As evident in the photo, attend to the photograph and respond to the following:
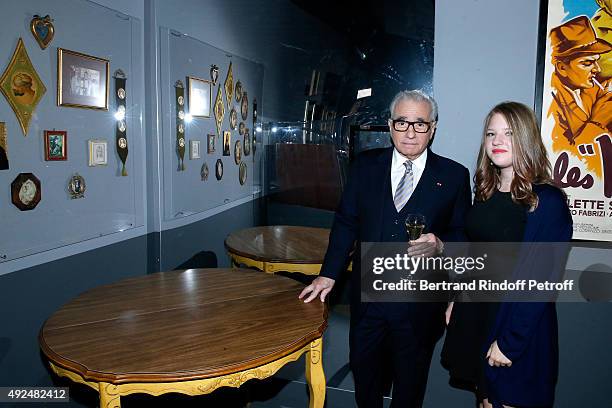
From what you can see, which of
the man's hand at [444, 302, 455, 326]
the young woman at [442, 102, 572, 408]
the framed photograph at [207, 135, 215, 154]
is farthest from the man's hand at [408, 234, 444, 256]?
the framed photograph at [207, 135, 215, 154]

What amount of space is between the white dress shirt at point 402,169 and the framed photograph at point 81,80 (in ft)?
5.99

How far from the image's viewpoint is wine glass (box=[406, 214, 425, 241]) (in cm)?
184

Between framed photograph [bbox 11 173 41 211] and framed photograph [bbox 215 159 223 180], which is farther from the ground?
framed photograph [bbox 215 159 223 180]

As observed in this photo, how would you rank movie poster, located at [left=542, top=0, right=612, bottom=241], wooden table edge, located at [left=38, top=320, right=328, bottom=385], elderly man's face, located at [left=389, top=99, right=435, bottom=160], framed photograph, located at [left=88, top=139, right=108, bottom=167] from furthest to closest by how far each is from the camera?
framed photograph, located at [left=88, top=139, right=108, bottom=167] < movie poster, located at [left=542, top=0, right=612, bottom=241] < elderly man's face, located at [left=389, top=99, right=435, bottom=160] < wooden table edge, located at [left=38, top=320, right=328, bottom=385]

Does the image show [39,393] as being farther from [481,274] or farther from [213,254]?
[481,274]

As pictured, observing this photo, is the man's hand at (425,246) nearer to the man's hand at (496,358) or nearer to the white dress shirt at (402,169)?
the white dress shirt at (402,169)

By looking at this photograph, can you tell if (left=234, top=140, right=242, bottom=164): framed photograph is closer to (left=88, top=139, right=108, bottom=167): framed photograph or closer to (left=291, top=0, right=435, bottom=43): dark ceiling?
(left=88, top=139, right=108, bottom=167): framed photograph

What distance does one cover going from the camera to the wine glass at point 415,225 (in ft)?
6.04

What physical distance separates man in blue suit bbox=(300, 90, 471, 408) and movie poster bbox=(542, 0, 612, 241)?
65 centimetres

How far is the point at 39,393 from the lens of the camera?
8.34 feet

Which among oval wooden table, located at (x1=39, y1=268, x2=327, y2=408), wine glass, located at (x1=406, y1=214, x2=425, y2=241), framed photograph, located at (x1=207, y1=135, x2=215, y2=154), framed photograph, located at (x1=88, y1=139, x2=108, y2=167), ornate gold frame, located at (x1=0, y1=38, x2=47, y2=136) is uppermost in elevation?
ornate gold frame, located at (x1=0, y1=38, x2=47, y2=136)

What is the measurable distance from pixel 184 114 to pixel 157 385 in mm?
2445

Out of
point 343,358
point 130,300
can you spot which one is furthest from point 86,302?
point 343,358

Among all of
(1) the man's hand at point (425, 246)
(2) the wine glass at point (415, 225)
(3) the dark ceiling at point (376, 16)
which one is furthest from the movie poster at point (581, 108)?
(2) the wine glass at point (415, 225)
